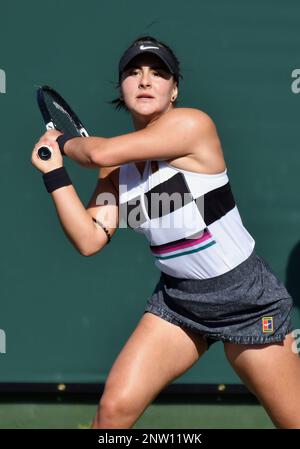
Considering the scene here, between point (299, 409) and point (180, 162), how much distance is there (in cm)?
91

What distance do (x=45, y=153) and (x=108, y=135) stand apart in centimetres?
110

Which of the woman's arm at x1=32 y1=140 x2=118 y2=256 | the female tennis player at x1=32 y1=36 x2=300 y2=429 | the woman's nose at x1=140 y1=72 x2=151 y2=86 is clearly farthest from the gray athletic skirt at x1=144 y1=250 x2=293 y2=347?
the woman's nose at x1=140 y1=72 x2=151 y2=86

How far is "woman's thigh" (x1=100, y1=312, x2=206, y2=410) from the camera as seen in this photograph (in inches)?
125

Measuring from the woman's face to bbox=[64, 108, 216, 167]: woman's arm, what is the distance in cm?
8

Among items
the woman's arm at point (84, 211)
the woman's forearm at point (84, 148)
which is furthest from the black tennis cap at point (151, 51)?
the woman's arm at point (84, 211)

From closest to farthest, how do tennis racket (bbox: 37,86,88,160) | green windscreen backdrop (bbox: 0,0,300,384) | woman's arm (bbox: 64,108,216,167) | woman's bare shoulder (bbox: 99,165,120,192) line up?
woman's arm (bbox: 64,108,216,167)
woman's bare shoulder (bbox: 99,165,120,192)
tennis racket (bbox: 37,86,88,160)
green windscreen backdrop (bbox: 0,0,300,384)

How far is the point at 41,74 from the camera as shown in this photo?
170 inches

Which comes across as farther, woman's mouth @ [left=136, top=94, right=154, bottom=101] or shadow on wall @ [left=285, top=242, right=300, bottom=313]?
shadow on wall @ [left=285, top=242, right=300, bottom=313]

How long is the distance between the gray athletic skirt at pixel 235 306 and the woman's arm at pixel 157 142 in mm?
445

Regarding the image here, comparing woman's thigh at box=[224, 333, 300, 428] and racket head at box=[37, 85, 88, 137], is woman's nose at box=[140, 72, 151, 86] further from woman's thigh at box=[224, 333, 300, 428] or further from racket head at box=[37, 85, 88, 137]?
woman's thigh at box=[224, 333, 300, 428]

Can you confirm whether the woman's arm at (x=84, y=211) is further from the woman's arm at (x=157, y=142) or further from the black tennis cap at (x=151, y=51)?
the black tennis cap at (x=151, y=51)

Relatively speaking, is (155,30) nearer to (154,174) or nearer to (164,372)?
(154,174)

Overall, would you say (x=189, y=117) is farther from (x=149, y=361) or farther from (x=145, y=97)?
(x=149, y=361)
